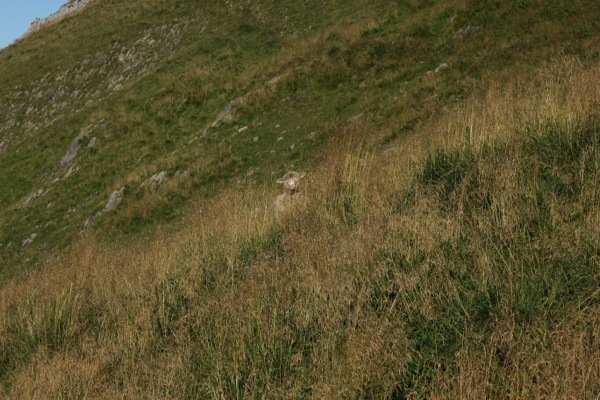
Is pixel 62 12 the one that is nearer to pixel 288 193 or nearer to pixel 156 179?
pixel 156 179

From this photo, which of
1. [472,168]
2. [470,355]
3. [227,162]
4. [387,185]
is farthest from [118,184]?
[470,355]

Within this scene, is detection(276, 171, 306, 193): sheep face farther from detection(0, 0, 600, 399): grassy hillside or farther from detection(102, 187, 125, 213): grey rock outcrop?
detection(102, 187, 125, 213): grey rock outcrop

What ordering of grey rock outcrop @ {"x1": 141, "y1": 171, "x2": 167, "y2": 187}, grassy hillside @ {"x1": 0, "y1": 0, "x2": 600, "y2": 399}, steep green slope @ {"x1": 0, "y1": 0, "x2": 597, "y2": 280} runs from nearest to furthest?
grassy hillside @ {"x1": 0, "y1": 0, "x2": 600, "y2": 399}, steep green slope @ {"x1": 0, "y1": 0, "x2": 597, "y2": 280}, grey rock outcrop @ {"x1": 141, "y1": 171, "x2": 167, "y2": 187}

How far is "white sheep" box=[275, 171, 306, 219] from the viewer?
881cm

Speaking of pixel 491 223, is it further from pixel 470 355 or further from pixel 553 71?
pixel 553 71

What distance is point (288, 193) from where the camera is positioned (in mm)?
10219

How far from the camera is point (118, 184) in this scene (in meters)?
19.7

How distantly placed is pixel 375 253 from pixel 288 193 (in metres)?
4.90

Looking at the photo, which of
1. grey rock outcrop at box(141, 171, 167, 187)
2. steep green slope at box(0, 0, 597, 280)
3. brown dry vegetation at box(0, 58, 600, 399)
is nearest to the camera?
brown dry vegetation at box(0, 58, 600, 399)

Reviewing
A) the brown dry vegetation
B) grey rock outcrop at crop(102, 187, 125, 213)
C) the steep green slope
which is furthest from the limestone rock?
the brown dry vegetation

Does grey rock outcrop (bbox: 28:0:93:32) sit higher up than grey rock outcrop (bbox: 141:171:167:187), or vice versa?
grey rock outcrop (bbox: 28:0:93:32)

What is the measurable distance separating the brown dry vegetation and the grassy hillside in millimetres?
28

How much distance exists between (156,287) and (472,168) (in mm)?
5029

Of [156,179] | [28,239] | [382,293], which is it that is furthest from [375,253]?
[28,239]
